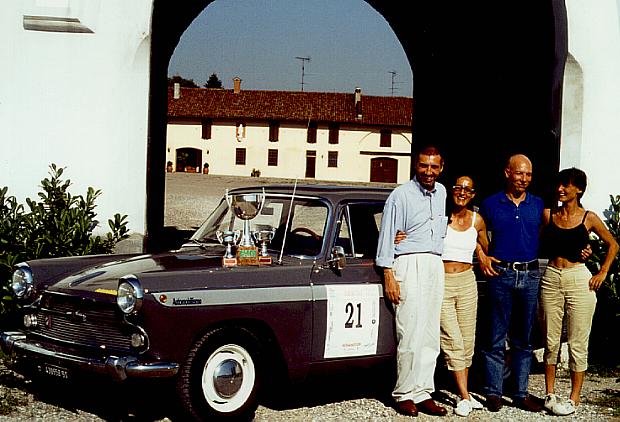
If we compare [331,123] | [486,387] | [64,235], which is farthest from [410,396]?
[331,123]

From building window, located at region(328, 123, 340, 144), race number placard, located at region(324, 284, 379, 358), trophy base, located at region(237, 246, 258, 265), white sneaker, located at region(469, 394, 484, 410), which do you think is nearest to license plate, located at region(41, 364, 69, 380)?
trophy base, located at region(237, 246, 258, 265)

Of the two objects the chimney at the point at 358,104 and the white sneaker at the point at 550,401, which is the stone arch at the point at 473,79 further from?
the chimney at the point at 358,104

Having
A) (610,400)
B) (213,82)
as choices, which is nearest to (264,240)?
(610,400)

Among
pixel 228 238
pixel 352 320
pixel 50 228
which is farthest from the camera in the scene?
pixel 50 228

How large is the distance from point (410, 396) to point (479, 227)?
124 centimetres

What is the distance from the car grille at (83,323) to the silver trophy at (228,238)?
95cm

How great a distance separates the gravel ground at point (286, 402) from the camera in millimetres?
6211

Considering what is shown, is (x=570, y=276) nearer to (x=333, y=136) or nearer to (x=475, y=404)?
(x=475, y=404)

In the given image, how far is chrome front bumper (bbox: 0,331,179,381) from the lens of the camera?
17.9 ft

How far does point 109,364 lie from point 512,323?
2.81 metres

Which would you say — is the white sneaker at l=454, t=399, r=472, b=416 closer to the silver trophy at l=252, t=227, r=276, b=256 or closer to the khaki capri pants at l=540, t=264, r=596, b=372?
the khaki capri pants at l=540, t=264, r=596, b=372

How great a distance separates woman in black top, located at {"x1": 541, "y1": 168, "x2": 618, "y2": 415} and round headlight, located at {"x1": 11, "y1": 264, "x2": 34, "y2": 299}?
348cm

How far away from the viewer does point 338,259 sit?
6.23 meters

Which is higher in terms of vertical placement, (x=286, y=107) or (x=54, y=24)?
(x=286, y=107)
